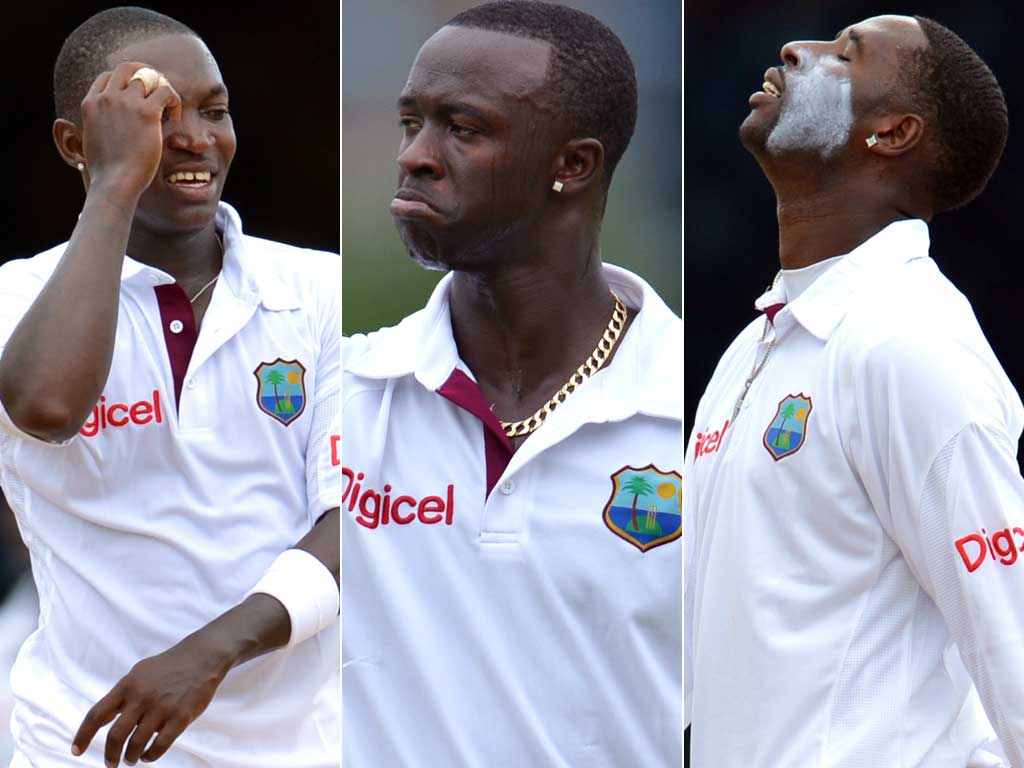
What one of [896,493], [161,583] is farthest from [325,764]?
[896,493]

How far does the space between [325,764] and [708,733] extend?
21.5 inches

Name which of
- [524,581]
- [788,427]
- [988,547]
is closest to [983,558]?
[988,547]

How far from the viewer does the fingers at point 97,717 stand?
2002 mm

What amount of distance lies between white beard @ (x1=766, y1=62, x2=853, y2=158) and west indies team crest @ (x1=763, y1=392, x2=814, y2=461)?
0.42m

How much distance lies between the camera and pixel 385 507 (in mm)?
1779

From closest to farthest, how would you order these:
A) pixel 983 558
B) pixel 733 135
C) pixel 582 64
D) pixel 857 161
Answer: pixel 582 64 < pixel 983 558 < pixel 857 161 < pixel 733 135

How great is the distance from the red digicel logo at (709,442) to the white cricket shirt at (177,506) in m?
0.51

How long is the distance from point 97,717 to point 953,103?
147 cm

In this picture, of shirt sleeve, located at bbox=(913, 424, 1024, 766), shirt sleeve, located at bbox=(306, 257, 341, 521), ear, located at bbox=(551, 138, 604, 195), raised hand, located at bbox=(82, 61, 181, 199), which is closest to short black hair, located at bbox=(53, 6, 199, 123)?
raised hand, located at bbox=(82, 61, 181, 199)

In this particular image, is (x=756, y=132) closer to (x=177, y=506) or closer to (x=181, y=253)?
(x=181, y=253)

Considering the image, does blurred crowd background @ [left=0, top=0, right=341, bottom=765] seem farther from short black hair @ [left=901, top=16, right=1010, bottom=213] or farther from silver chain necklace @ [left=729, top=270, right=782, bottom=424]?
short black hair @ [left=901, top=16, right=1010, bottom=213]

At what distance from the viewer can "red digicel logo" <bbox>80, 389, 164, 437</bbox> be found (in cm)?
221

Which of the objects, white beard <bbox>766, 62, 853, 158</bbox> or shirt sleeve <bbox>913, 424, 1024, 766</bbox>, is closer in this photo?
shirt sleeve <bbox>913, 424, 1024, 766</bbox>

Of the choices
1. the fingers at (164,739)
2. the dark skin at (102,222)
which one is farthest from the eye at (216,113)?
the fingers at (164,739)
